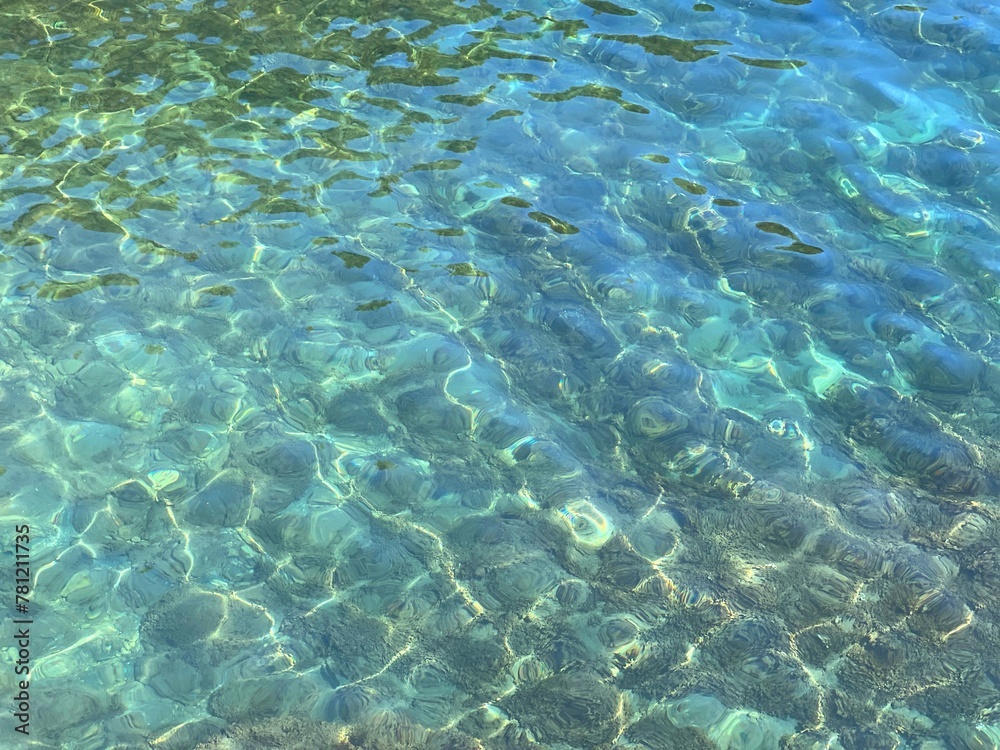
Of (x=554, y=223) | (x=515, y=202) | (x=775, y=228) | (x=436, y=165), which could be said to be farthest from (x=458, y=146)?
(x=775, y=228)

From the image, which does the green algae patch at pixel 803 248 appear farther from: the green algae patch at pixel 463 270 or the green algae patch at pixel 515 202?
the green algae patch at pixel 463 270

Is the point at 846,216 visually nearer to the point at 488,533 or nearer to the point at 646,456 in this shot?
the point at 646,456

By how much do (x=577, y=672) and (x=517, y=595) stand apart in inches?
20.3

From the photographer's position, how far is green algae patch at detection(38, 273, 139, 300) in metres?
6.06

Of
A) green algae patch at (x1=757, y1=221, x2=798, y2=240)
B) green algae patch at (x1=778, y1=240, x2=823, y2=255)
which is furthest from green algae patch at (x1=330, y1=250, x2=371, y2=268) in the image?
green algae patch at (x1=778, y1=240, x2=823, y2=255)

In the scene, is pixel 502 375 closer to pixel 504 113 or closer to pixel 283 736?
pixel 283 736

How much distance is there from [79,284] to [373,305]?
1.98m

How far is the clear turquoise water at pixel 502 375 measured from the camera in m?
4.50

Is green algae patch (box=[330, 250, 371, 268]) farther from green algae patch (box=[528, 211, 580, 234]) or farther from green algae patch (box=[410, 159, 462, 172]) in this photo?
green algae patch (box=[528, 211, 580, 234])

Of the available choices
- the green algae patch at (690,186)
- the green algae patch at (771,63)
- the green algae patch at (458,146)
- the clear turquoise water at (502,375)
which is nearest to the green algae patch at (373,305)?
the clear turquoise water at (502,375)

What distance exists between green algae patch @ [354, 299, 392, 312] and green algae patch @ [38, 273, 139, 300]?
1524mm

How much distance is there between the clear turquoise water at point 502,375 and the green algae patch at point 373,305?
65 millimetres

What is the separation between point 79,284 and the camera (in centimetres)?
615

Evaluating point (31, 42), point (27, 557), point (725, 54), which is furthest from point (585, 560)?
point (31, 42)
